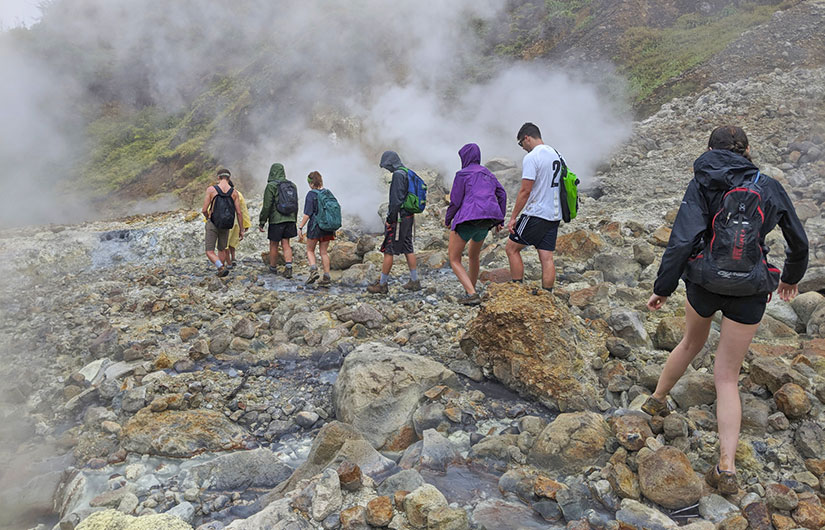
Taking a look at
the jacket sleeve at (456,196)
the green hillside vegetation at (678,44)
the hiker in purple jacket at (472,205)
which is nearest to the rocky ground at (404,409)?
the hiker in purple jacket at (472,205)

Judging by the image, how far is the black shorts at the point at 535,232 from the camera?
158 inches

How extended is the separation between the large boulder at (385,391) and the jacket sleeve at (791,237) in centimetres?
195

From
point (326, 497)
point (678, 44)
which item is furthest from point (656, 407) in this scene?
point (678, 44)

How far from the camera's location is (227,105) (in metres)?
19.6

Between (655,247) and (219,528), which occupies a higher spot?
(655,247)

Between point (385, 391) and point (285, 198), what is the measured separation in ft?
13.1

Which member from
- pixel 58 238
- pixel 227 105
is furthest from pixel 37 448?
pixel 227 105

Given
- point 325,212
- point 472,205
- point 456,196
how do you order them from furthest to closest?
1. point 325,212
2. point 456,196
3. point 472,205

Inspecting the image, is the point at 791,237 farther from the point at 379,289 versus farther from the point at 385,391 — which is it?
the point at 379,289

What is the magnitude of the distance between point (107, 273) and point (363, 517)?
7679 mm

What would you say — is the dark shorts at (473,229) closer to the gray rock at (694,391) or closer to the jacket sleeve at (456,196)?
the jacket sleeve at (456,196)

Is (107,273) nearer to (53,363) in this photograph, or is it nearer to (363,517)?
(53,363)

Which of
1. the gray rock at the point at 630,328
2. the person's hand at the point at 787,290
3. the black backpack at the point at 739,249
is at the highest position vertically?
the black backpack at the point at 739,249

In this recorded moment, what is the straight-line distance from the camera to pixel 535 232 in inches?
159
